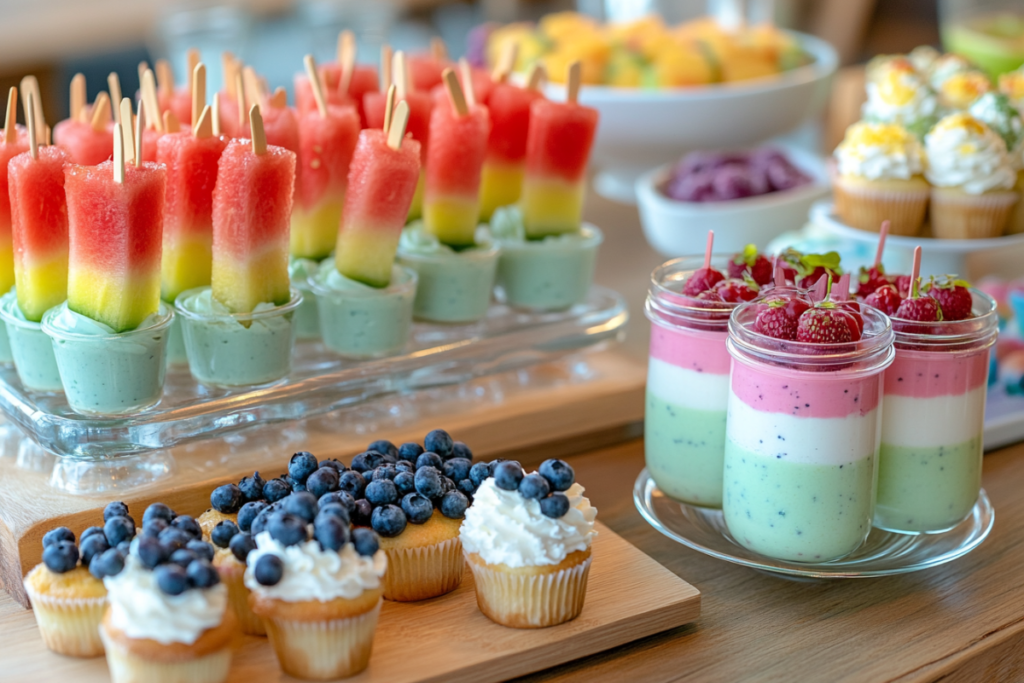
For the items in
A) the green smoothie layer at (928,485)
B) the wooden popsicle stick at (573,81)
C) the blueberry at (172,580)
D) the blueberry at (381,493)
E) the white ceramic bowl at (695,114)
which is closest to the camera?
the blueberry at (172,580)

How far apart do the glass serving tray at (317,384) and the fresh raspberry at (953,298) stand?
58 cm

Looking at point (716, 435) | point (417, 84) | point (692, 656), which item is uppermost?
point (417, 84)

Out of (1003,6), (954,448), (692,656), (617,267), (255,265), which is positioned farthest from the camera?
(1003,6)

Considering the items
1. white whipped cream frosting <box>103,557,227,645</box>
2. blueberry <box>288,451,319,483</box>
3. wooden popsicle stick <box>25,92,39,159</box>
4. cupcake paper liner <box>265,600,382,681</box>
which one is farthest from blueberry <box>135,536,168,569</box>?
wooden popsicle stick <box>25,92,39,159</box>

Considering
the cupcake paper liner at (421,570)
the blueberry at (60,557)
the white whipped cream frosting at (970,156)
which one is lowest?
the cupcake paper liner at (421,570)

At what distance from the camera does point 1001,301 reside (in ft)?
6.55

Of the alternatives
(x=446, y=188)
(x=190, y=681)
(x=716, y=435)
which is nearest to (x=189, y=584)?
(x=190, y=681)

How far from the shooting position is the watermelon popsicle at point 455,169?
61.9 inches

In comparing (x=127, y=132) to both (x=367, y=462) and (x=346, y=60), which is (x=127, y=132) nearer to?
(x=367, y=462)

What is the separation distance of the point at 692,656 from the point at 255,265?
72 centimetres

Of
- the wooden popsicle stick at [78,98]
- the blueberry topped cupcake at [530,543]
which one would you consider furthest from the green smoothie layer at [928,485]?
the wooden popsicle stick at [78,98]

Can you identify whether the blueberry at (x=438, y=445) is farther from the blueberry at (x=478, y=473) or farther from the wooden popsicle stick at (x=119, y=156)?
the wooden popsicle stick at (x=119, y=156)

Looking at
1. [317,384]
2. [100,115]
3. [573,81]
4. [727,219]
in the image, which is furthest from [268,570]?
[727,219]

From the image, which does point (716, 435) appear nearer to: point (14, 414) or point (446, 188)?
point (446, 188)
